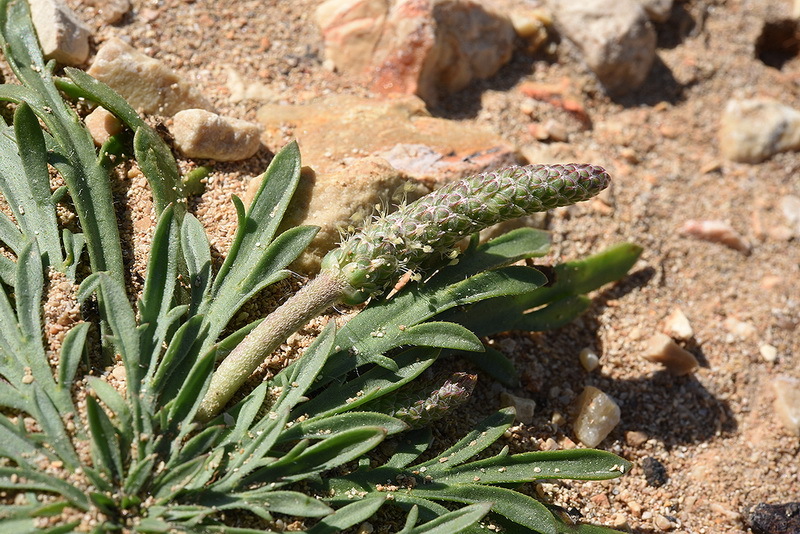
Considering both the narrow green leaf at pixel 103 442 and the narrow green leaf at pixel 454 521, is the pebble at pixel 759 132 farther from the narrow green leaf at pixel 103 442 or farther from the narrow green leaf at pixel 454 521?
the narrow green leaf at pixel 103 442

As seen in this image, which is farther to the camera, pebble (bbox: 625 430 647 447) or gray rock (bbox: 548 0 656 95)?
gray rock (bbox: 548 0 656 95)

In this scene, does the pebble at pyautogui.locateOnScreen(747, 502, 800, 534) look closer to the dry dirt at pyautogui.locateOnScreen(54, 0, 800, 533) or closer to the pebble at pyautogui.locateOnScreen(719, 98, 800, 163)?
the dry dirt at pyautogui.locateOnScreen(54, 0, 800, 533)

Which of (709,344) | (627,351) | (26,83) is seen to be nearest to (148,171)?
(26,83)

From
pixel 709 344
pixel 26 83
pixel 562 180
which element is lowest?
pixel 709 344

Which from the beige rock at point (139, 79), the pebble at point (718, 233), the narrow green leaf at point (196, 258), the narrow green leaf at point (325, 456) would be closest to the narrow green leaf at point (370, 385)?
the narrow green leaf at point (325, 456)

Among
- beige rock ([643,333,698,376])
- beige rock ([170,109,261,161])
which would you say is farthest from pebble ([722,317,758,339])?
beige rock ([170,109,261,161])

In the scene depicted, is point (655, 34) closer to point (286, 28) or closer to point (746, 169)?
point (746, 169)

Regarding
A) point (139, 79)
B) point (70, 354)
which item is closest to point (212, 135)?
point (139, 79)
